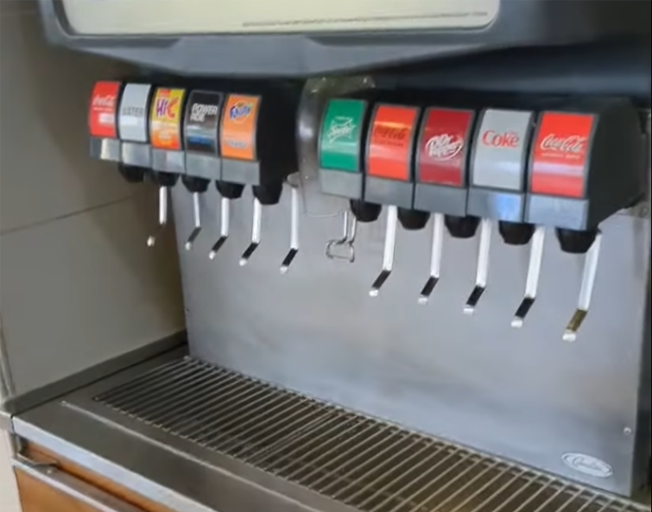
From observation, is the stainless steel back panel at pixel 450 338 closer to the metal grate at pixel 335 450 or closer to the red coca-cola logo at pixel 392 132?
the metal grate at pixel 335 450

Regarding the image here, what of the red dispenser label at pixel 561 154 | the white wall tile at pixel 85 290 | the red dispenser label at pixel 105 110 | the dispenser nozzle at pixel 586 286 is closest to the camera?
the red dispenser label at pixel 561 154

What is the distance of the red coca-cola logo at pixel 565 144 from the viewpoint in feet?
2.32

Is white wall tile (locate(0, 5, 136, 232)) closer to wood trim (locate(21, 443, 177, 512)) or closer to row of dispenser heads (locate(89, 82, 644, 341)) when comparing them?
row of dispenser heads (locate(89, 82, 644, 341))

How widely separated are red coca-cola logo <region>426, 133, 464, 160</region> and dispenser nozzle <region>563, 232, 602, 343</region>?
16cm

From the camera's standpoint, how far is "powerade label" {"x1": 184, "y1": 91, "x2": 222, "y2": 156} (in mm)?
938

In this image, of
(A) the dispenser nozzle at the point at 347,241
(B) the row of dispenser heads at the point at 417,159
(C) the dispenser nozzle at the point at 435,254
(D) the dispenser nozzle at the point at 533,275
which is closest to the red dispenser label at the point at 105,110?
(B) the row of dispenser heads at the point at 417,159

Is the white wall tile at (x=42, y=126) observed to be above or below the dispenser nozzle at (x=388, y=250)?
above

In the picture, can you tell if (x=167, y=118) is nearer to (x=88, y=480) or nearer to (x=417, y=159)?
(x=417, y=159)

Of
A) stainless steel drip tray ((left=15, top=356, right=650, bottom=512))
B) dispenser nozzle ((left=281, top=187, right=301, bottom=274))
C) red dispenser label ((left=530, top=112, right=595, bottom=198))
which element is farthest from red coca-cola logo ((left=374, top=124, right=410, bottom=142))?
stainless steel drip tray ((left=15, top=356, right=650, bottom=512))

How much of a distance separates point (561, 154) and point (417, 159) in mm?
126

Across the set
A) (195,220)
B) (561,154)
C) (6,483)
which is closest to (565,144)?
(561,154)

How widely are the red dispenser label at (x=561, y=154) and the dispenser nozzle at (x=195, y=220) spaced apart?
0.51m

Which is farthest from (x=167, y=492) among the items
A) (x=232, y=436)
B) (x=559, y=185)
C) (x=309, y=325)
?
(x=559, y=185)

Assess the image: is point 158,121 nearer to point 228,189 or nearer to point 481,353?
point 228,189
